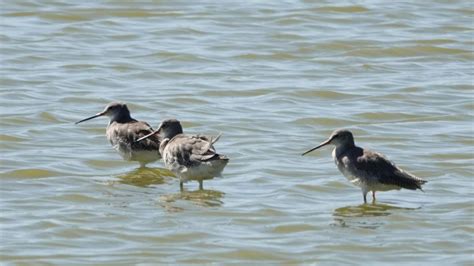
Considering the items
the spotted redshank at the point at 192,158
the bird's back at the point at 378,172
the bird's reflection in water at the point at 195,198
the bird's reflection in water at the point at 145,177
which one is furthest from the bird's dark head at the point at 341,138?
the bird's reflection in water at the point at 145,177

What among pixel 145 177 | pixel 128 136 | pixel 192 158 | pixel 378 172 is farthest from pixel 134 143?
pixel 378 172

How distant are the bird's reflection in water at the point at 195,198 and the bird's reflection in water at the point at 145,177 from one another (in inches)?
23.8

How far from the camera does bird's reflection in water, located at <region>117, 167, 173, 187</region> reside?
13750 mm

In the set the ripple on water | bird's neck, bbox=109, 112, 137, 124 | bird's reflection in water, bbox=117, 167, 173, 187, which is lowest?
bird's reflection in water, bbox=117, 167, 173, 187

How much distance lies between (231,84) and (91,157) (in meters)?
3.51

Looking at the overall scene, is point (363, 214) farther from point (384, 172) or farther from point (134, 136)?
point (134, 136)

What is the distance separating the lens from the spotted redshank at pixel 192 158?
13.0 meters

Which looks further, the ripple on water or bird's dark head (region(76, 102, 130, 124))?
bird's dark head (region(76, 102, 130, 124))

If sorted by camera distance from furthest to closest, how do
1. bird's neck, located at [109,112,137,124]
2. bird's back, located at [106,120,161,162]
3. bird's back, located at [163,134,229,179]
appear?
bird's neck, located at [109,112,137,124]
bird's back, located at [106,120,161,162]
bird's back, located at [163,134,229,179]

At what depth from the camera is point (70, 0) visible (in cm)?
2211

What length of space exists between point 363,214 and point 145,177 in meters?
2.57

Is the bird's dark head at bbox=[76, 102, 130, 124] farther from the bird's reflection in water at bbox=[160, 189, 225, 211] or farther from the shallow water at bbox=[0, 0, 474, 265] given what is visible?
the bird's reflection in water at bbox=[160, 189, 225, 211]

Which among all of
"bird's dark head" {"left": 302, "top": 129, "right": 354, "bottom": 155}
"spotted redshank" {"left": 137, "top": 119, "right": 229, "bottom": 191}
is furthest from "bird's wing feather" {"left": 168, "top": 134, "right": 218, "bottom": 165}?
"bird's dark head" {"left": 302, "top": 129, "right": 354, "bottom": 155}

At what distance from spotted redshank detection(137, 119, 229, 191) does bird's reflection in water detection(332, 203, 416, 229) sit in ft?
4.05
